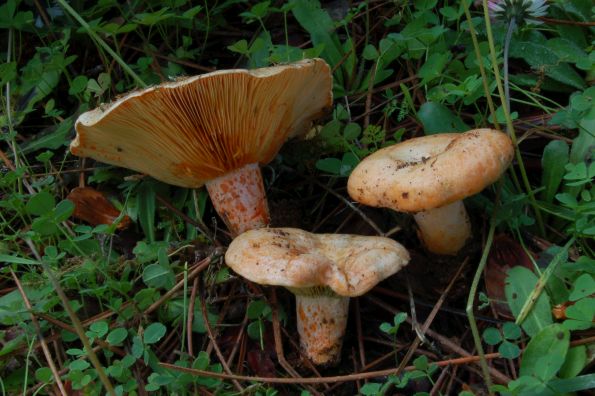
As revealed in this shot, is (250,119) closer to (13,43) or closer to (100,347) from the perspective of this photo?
(100,347)

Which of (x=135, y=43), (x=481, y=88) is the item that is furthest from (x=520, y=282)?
(x=135, y=43)

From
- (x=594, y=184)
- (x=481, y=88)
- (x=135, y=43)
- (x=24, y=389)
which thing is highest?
(x=135, y=43)

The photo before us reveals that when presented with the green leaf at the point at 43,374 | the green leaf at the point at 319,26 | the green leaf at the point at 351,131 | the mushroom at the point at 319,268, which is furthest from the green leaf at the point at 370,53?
the green leaf at the point at 43,374

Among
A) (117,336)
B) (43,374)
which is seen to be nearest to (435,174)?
(117,336)

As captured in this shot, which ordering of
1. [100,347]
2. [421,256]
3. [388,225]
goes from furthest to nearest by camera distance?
[388,225] < [421,256] < [100,347]

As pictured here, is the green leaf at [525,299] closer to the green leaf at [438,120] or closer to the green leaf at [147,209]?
the green leaf at [438,120]

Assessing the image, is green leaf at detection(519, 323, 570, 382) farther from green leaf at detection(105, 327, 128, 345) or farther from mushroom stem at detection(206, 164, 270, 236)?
green leaf at detection(105, 327, 128, 345)
